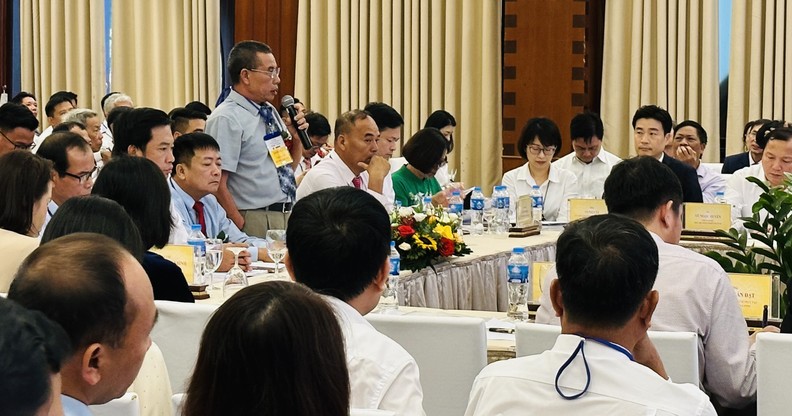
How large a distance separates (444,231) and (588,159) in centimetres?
249

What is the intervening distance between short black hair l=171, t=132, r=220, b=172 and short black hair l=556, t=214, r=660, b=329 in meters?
3.09

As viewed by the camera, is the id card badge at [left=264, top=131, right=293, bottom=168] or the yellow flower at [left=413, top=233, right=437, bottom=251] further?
the id card badge at [left=264, top=131, right=293, bottom=168]

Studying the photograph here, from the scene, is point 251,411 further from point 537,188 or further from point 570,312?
point 537,188

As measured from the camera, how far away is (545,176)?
22.9 feet

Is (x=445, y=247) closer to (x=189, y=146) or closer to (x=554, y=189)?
(x=189, y=146)

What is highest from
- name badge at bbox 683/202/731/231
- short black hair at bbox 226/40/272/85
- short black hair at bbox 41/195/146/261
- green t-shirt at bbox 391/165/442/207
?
short black hair at bbox 226/40/272/85

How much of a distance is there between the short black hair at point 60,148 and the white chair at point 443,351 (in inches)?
81.5

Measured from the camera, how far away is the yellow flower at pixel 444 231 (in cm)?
498

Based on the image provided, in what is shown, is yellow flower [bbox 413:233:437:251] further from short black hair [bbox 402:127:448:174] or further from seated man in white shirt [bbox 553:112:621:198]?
seated man in white shirt [bbox 553:112:621:198]

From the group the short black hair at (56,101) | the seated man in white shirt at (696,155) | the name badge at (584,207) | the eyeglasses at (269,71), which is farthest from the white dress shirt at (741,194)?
the short black hair at (56,101)

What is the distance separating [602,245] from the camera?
2.18 meters

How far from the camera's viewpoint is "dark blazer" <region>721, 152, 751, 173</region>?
781 centimetres

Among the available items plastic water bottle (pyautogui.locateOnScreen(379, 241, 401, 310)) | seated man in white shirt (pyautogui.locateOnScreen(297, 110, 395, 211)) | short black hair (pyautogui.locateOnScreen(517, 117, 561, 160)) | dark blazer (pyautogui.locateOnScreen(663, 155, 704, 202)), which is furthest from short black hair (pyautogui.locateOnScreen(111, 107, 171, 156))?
dark blazer (pyautogui.locateOnScreen(663, 155, 704, 202))

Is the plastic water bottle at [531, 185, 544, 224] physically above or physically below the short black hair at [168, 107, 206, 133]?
below
